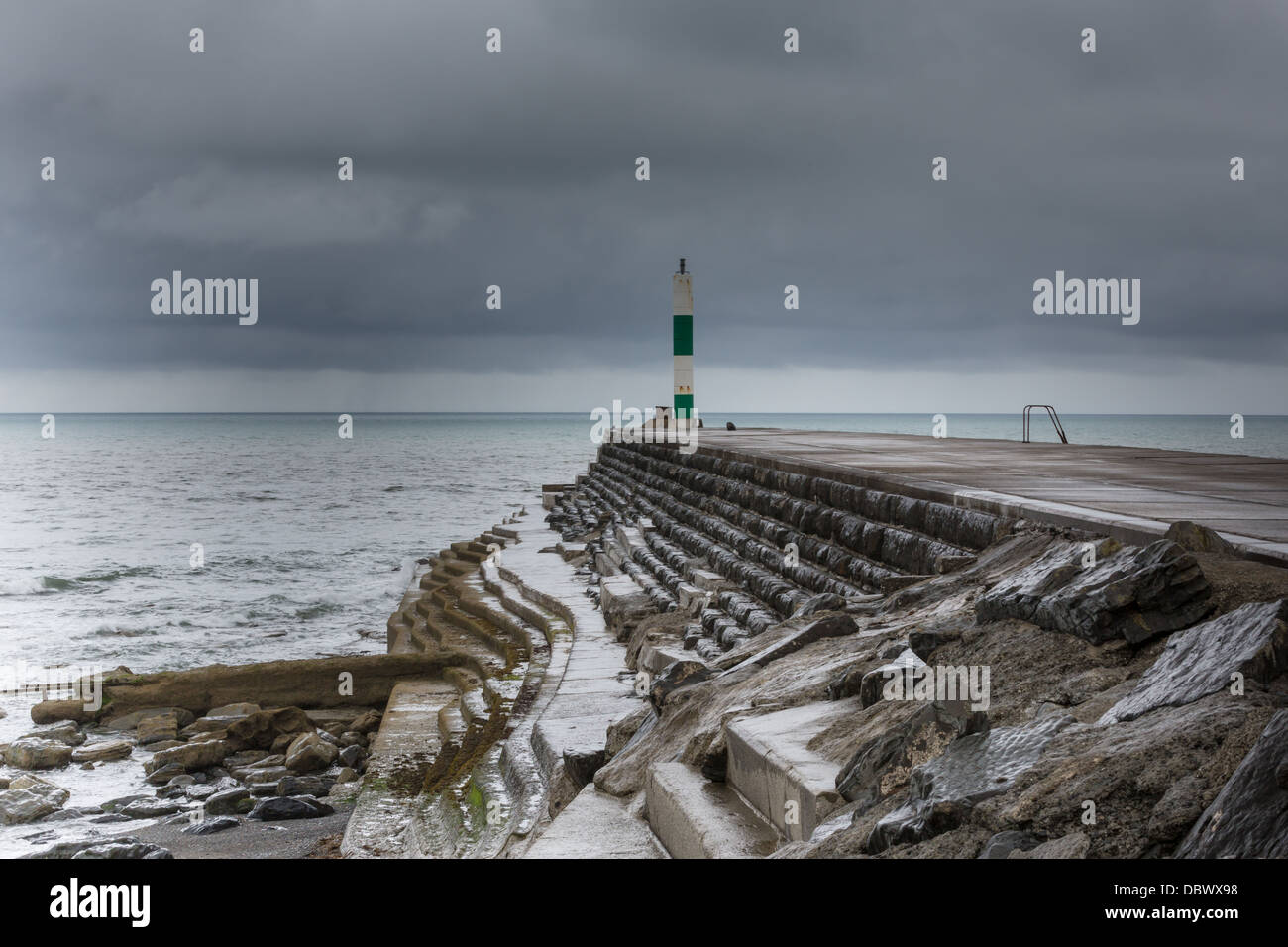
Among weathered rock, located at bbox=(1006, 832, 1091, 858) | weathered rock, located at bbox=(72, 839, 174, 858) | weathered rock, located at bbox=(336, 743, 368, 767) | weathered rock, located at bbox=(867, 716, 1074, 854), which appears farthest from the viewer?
weathered rock, located at bbox=(336, 743, 368, 767)

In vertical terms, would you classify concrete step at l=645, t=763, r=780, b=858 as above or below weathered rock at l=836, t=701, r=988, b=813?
below

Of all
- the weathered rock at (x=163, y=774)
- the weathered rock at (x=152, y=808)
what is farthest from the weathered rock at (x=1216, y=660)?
the weathered rock at (x=163, y=774)

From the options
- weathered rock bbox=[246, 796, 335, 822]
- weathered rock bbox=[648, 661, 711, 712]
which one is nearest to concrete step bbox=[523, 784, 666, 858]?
weathered rock bbox=[648, 661, 711, 712]

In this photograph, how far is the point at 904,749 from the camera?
3.17 metres

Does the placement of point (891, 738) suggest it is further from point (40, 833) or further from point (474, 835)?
point (40, 833)

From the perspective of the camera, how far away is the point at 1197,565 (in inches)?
139

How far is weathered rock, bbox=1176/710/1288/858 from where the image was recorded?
2.02 m

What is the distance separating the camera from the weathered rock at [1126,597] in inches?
136

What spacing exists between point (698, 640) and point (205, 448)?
102213 millimetres

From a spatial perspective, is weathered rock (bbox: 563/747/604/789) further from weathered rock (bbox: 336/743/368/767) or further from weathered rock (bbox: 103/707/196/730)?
weathered rock (bbox: 103/707/196/730)

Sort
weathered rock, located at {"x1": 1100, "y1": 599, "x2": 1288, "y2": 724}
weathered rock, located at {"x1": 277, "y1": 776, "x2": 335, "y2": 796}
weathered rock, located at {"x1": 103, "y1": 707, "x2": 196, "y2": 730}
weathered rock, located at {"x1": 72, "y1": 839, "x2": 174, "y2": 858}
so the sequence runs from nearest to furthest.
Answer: weathered rock, located at {"x1": 1100, "y1": 599, "x2": 1288, "y2": 724}, weathered rock, located at {"x1": 72, "y1": 839, "x2": 174, "y2": 858}, weathered rock, located at {"x1": 277, "y1": 776, "x2": 335, "y2": 796}, weathered rock, located at {"x1": 103, "y1": 707, "x2": 196, "y2": 730}

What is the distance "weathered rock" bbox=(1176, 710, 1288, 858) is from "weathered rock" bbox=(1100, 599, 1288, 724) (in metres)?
0.56

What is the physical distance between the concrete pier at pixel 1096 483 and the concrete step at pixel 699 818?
2.13 m
